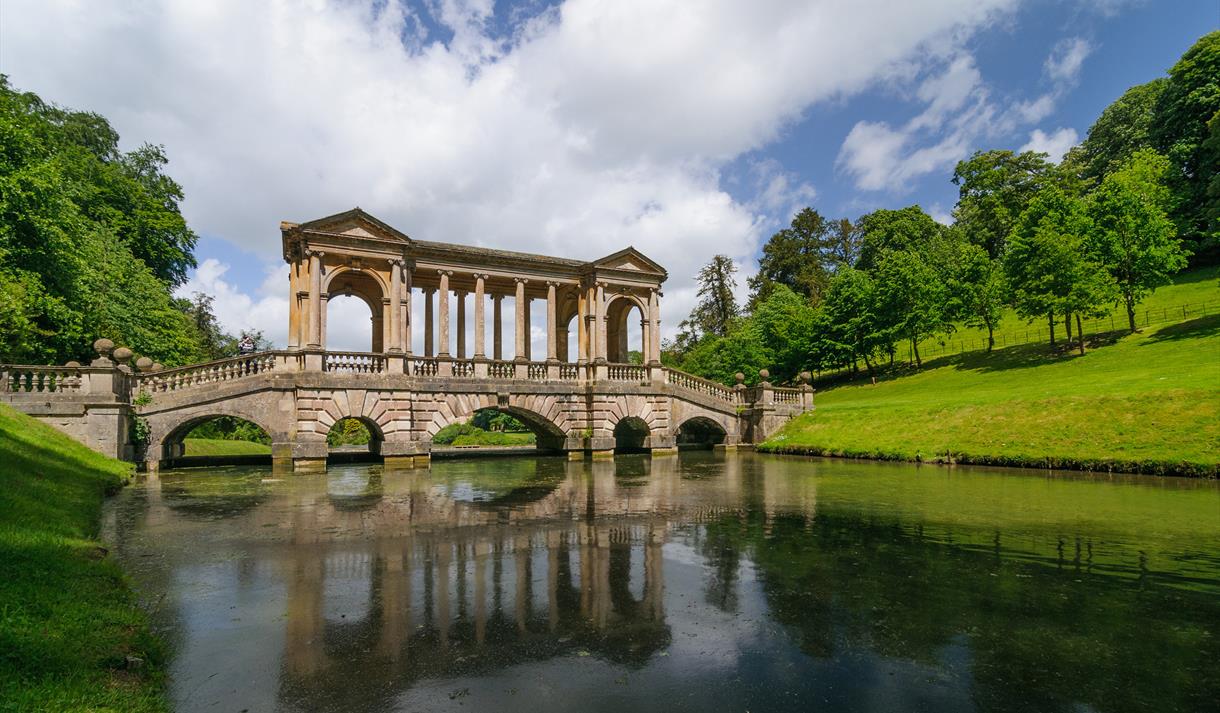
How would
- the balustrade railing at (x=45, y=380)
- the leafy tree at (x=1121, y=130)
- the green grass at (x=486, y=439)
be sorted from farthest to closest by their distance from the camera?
the leafy tree at (x=1121, y=130)
the green grass at (x=486, y=439)
the balustrade railing at (x=45, y=380)

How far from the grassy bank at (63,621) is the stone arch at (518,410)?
16.9 meters

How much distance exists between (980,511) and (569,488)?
33.3 feet

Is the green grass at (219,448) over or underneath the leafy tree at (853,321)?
underneath

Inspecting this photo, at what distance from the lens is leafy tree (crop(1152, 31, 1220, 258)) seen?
5112 centimetres

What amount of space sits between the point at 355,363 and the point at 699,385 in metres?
18.3

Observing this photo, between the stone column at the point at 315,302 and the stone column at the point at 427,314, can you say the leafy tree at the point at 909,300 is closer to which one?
the stone column at the point at 427,314

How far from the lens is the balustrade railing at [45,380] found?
19.1m

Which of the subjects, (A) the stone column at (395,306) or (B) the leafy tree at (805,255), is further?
(B) the leafy tree at (805,255)

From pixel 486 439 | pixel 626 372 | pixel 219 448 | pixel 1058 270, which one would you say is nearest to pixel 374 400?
pixel 626 372

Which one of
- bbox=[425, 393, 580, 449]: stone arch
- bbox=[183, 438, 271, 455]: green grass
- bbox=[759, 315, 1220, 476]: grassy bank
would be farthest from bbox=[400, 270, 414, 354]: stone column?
bbox=[759, 315, 1220, 476]: grassy bank

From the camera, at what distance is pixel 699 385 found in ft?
111

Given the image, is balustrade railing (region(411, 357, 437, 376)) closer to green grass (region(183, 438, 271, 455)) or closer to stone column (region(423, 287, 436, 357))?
stone column (region(423, 287, 436, 357))

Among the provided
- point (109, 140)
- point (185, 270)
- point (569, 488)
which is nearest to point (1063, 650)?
point (569, 488)

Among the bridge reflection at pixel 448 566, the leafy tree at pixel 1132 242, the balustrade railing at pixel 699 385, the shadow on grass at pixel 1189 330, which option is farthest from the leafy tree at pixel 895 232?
the bridge reflection at pixel 448 566
